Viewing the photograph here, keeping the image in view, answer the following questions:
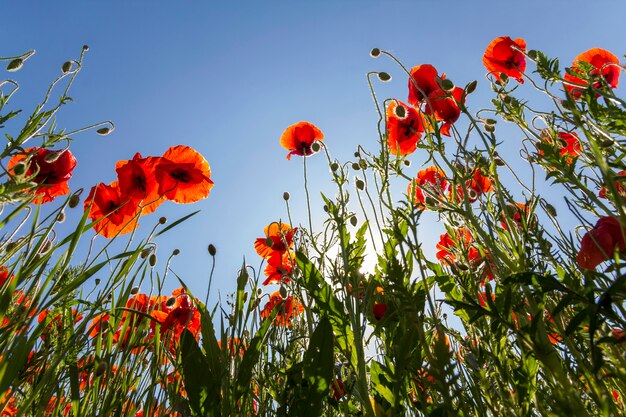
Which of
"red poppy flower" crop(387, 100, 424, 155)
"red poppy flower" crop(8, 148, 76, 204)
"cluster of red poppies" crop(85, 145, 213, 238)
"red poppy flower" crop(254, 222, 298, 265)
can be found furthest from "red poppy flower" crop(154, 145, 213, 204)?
"red poppy flower" crop(387, 100, 424, 155)

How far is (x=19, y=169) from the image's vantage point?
144cm

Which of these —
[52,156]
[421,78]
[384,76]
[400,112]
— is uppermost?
[421,78]

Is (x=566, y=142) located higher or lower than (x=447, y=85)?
lower

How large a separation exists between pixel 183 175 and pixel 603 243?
2068mm

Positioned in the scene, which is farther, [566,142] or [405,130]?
[405,130]

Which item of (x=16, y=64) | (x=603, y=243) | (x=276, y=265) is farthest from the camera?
(x=276, y=265)

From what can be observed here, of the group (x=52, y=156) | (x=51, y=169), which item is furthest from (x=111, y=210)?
(x=52, y=156)

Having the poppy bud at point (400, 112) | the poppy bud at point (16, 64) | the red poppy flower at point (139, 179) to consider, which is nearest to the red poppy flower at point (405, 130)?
the poppy bud at point (400, 112)

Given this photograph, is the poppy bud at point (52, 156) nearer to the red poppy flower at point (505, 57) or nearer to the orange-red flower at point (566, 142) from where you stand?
the orange-red flower at point (566, 142)

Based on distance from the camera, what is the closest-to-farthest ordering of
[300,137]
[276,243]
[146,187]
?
[146,187], [276,243], [300,137]

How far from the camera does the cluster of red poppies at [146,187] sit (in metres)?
2.27

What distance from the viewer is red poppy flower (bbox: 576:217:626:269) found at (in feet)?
3.65

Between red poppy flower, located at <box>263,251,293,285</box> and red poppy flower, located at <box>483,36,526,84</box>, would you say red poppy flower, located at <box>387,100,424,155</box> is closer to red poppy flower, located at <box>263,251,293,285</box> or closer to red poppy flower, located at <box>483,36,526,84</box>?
red poppy flower, located at <box>483,36,526,84</box>

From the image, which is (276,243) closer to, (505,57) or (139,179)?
(139,179)
